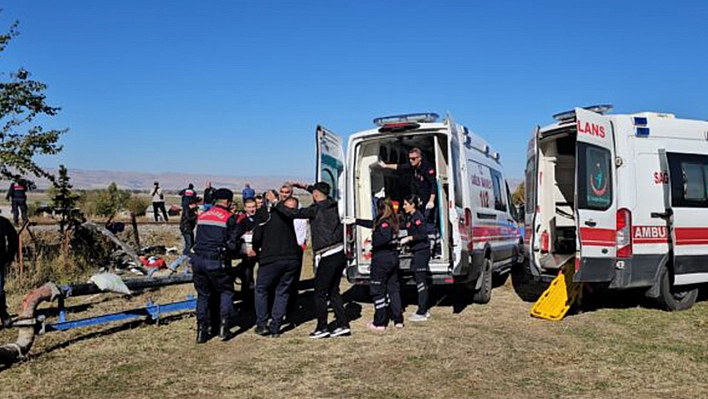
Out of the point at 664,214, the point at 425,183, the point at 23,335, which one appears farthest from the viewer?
the point at 425,183

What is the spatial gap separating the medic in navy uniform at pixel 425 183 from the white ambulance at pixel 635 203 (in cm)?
151

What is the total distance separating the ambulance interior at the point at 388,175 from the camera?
857 centimetres

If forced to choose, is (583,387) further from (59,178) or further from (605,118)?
(59,178)

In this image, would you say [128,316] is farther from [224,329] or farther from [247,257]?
[247,257]

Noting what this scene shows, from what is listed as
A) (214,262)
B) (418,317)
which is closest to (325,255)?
(214,262)

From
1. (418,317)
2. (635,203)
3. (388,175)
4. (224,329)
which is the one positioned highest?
(388,175)

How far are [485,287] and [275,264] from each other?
3.58 meters

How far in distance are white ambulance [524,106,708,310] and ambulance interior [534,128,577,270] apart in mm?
79

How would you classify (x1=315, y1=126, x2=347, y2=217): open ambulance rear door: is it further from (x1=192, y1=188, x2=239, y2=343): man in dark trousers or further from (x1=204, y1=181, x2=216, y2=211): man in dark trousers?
(x1=192, y1=188, x2=239, y2=343): man in dark trousers

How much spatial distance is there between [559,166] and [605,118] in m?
1.52

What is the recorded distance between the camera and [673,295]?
8.41 metres

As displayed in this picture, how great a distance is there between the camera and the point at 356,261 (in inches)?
347

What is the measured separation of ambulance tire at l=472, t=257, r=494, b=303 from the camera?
920 centimetres

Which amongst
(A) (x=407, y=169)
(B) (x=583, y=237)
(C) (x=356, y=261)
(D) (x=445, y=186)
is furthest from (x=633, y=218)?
(C) (x=356, y=261)
